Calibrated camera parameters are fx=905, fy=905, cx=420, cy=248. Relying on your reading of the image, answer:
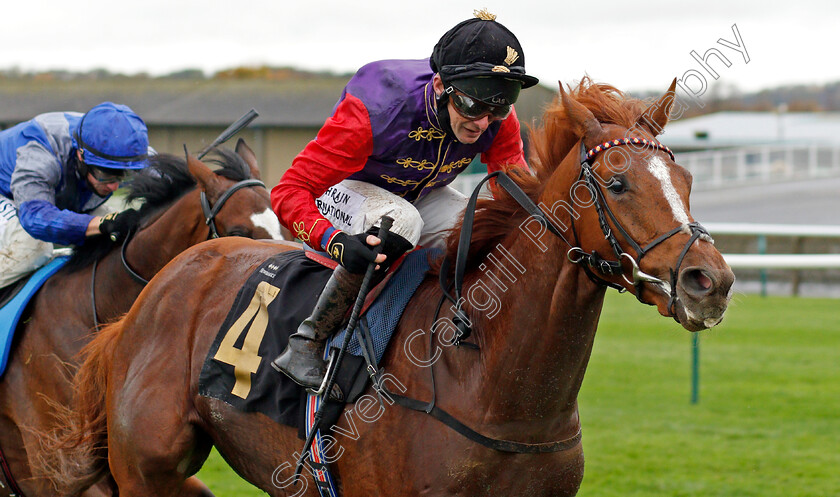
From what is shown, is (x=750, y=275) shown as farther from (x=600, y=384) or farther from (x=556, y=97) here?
(x=556, y=97)

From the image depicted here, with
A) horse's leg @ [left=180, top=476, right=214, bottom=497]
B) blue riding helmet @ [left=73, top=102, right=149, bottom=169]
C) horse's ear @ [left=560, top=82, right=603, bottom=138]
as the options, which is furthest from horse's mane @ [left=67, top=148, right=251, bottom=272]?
horse's ear @ [left=560, top=82, right=603, bottom=138]

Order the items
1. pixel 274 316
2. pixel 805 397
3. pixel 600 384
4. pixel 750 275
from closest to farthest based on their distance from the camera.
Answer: pixel 274 316 < pixel 805 397 < pixel 600 384 < pixel 750 275

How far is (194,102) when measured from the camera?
32.4 meters

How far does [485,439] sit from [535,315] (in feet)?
1.28

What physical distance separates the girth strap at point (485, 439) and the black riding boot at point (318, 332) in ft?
1.07

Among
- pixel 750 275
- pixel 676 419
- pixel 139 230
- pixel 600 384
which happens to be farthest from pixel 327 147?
pixel 750 275

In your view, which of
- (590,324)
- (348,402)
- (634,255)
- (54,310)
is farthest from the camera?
(54,310)

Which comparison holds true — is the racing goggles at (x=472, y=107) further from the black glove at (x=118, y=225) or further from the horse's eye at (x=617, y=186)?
the black glove at (x=118, y=225)

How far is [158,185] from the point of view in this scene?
4762 millimetres

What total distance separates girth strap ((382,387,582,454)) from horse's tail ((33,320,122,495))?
5.11 feet

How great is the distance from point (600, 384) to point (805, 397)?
1.79 m

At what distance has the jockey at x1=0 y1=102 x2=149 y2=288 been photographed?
450cm

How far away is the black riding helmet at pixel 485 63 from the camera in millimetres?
2773

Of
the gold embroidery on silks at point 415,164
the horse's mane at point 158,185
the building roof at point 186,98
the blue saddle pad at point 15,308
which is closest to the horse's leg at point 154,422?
the gold embroidery on silks at point 415,164
